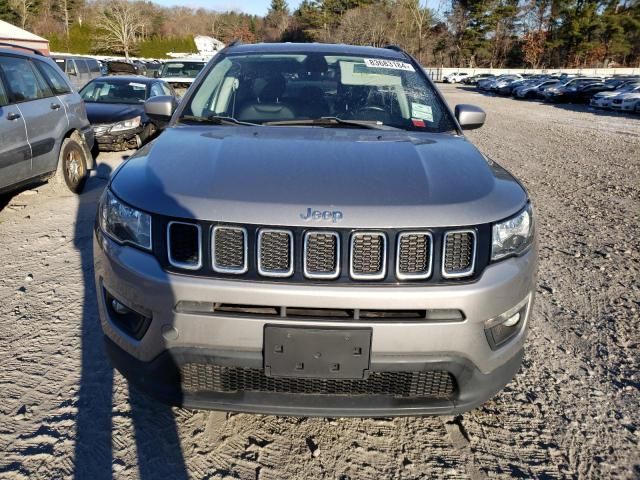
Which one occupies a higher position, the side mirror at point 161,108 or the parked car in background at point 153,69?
the parked car in background at point 153,69

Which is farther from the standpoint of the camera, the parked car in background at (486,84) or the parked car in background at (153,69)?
the parked car in background at (486,84)

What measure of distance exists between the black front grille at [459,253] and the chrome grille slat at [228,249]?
778mm

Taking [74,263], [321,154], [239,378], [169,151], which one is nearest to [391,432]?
[239,378]

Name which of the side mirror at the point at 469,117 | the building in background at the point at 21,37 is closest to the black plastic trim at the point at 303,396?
the side mirror at the point at 469,117

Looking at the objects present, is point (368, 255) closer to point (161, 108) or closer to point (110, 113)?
point (161, 108)

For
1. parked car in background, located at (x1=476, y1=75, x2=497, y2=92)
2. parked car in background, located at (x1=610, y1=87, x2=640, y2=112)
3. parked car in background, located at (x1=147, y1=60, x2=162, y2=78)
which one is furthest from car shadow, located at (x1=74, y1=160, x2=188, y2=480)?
parked car in background, located at (x1=476, y1=75, x2=497, y2=92)

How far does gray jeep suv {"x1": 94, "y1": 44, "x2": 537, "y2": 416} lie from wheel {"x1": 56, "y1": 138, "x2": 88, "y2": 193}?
15.0 ft

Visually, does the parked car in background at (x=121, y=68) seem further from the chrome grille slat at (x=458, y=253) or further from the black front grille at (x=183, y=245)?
the chrome grille slat at (x=458, y=253)

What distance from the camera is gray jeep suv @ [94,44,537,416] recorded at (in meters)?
1.89

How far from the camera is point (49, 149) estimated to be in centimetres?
592

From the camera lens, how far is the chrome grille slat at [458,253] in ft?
6.38

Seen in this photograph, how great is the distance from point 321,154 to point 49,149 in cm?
479

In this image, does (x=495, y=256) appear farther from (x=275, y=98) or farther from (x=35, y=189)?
(x=35, y=189)

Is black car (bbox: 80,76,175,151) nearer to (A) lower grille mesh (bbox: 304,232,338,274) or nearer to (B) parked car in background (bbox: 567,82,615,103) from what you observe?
(A) lower grille mesh (bbox: 304,232,338,274)
